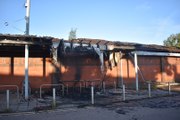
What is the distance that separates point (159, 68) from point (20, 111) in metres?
17.3

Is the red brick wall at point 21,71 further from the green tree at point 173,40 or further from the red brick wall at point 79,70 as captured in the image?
the green tree at point 173,40

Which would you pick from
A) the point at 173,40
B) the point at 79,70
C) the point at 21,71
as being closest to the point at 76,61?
the point at 79,70

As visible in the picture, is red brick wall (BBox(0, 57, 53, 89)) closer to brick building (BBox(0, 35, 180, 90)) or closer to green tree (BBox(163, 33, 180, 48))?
brick building (BBox(0, 35, 180, 90))

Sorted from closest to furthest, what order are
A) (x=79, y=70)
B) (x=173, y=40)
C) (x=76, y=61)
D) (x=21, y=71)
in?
1. (x=21, y=71)
2. (x=76, y=61)
3. (x=79, y=70)
4. (x=173, y=40)

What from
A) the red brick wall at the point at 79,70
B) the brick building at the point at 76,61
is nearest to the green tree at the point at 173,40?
the red brick wall at the point at 79,70

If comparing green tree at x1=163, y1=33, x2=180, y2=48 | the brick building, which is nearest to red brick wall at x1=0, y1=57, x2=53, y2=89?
the brick building

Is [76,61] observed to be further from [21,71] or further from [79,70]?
[21,71]

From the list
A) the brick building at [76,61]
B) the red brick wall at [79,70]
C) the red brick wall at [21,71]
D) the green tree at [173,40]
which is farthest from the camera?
the green tree at [173,40]

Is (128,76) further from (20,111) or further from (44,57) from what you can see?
(20,111)

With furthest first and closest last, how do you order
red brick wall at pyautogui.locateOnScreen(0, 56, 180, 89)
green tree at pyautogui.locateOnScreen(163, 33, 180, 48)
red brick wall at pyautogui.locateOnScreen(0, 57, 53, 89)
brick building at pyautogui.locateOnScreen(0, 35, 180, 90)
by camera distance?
green tree at pyautogui.locateOnScreen(163, 33, 180, 48)
red brick wall at pyautogui.locateOnScreen(0, 56, 180, 89)
red brick wall at pyautogui.locateOnScreen(0, 57, 53, 89)
brick building at pyautogui.locateOnScreen(0, 35, 180, 90)

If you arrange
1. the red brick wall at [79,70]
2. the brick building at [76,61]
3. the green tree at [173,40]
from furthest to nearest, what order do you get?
the green tree at [173,40] → the red brick wall at [79,70] → the brick building at [76,61]

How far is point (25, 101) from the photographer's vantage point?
12.8m

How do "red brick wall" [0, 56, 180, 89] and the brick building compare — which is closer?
the brick building

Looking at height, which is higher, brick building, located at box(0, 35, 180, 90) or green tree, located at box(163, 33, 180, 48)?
green tree, located at box(163, 33, 180, 48)
